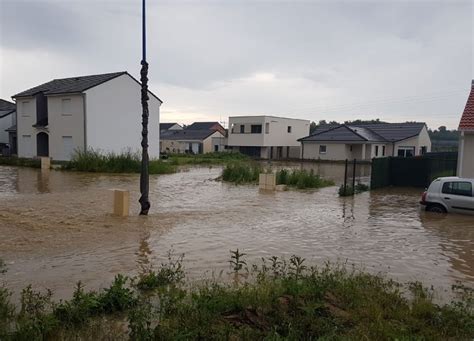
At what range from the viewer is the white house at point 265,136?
2421 inches

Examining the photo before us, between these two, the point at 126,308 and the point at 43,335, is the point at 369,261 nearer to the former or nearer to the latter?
the point at 126,308

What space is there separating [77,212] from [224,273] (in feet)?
26.8

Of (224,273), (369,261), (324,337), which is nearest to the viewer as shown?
(324,337)

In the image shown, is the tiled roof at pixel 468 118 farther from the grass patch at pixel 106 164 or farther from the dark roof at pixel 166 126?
the dark roof at pixel 166 126

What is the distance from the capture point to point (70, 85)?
129ft

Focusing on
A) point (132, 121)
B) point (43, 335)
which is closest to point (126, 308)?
point (43, 335)

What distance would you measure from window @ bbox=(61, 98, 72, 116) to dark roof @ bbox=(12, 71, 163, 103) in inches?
30.8

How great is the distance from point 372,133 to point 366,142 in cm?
745

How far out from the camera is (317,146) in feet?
183

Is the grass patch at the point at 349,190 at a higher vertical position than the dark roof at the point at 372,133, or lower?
lower

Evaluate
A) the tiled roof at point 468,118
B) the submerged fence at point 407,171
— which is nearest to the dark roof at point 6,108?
the submerged fence at point 407,171

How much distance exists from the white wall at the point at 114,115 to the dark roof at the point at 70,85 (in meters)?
0.49

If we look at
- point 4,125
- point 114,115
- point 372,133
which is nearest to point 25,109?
point 114,115

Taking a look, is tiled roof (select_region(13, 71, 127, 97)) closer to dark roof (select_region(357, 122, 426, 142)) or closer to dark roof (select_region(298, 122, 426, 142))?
dark roof (select_region(298, 122, 426, 142))
